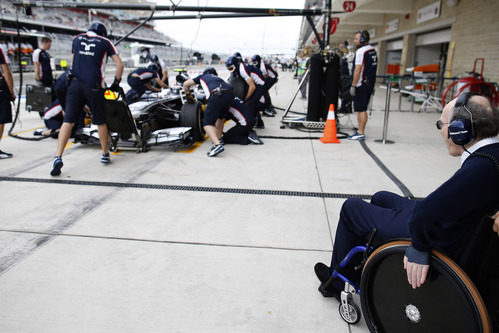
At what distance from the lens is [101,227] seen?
10.8ft


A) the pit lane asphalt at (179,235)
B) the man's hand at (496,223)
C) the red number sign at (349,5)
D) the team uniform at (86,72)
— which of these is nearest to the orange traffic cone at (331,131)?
the pit lane asphalt at (179,235)

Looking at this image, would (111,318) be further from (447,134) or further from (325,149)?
(325,149)

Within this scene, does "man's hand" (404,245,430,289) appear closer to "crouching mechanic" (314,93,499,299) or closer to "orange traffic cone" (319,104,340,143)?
"crouching mechanic" (314,93,499,299)

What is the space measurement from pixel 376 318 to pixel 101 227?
7.90 feet

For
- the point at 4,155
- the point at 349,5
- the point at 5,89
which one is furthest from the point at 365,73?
the point at 349,5

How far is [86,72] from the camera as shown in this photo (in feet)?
15.7

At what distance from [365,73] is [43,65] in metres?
6.31

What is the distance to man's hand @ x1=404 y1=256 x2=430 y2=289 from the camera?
1503mm

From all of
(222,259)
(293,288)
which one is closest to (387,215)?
(293,288)

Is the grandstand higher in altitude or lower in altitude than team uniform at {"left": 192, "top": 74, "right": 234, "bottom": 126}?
higher

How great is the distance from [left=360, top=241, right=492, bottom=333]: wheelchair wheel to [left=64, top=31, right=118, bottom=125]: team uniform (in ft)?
14.0

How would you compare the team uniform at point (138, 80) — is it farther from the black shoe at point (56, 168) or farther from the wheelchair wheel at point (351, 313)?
the wheelchair wheel at point (351, 313)

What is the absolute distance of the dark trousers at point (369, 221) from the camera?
1814mm

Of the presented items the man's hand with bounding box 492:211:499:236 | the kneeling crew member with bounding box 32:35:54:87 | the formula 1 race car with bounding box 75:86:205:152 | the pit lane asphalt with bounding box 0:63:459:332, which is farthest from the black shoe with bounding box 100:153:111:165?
the man's hand with bounding box 492:211:499:236
